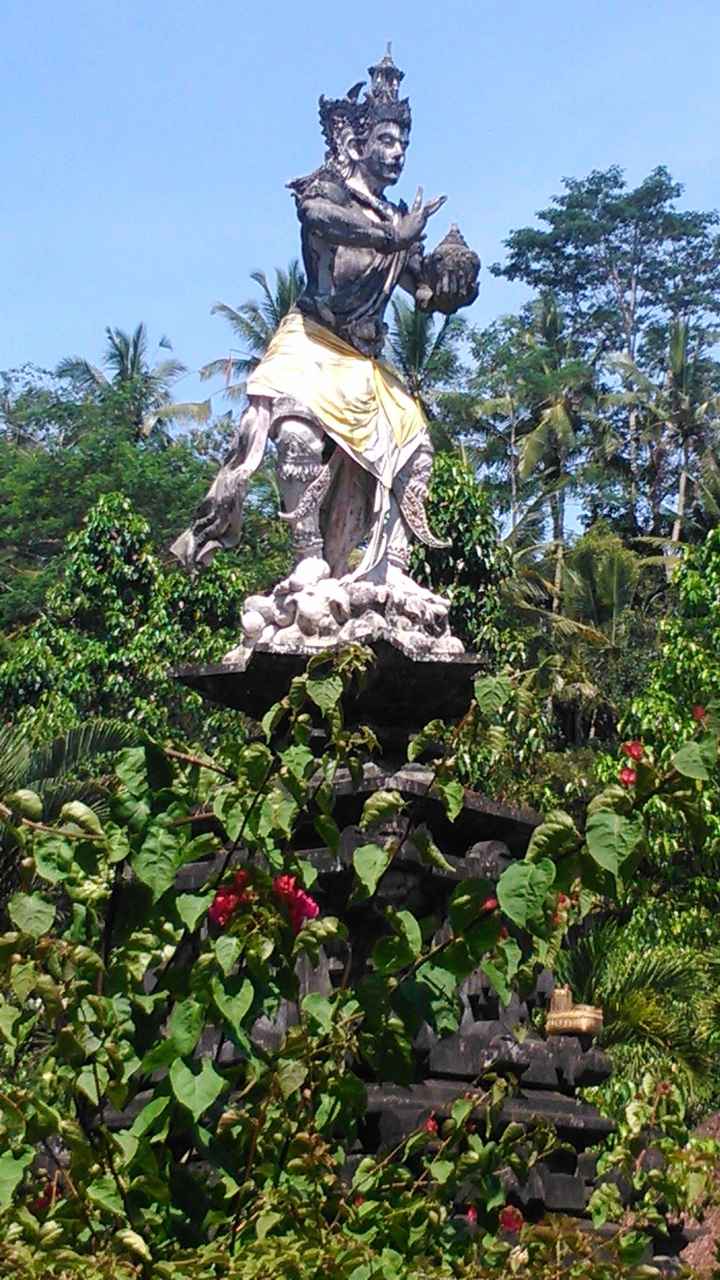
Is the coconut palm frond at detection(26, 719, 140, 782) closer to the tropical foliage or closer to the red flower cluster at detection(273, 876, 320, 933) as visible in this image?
the tropical foliage

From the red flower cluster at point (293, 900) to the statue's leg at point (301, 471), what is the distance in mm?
3567

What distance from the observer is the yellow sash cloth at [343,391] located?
770 cm

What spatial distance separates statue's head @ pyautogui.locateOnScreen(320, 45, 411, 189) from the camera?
314 inches

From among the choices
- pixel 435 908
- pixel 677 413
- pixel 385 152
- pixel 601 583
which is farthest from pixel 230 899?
pixel 677 413

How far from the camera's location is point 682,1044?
1430 cm

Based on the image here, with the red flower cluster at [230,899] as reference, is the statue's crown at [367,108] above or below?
above

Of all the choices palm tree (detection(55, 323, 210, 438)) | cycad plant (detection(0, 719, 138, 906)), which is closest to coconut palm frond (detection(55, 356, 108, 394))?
palm tree (detection(55, 323, 210, 438))

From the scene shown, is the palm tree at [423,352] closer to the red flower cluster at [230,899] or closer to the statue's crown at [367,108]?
the statue's crown at [367,108]

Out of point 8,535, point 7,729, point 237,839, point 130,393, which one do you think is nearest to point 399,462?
point 237,839

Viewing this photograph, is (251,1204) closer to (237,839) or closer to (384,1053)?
(384,1053)

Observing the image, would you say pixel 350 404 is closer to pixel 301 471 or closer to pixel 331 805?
pixel 301 471

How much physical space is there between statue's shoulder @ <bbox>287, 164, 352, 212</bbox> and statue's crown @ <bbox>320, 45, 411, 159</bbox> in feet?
0.47

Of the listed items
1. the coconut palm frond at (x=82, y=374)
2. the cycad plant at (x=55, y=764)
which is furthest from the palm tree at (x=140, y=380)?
the cycad plant at (x=55, y=764)

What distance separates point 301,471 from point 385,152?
1414mm
